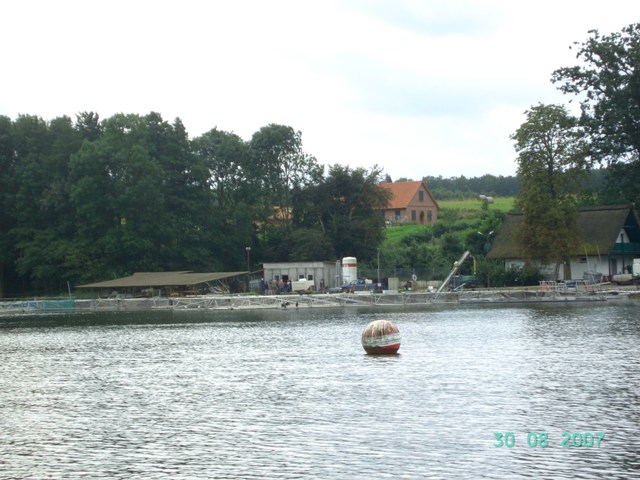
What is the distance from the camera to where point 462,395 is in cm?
2580

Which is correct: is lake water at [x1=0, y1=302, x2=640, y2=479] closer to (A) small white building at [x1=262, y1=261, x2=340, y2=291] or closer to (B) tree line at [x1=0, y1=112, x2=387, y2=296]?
(A) small white building at [x1=262, y1=261, x2=340, y2=291]

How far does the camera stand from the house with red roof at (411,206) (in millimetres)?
133500

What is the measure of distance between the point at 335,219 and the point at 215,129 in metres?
23.9

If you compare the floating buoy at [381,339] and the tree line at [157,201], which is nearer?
the floating buoy at [381,339]

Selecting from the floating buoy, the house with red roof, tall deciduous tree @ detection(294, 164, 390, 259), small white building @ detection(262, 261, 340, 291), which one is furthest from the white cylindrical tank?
the floating buoy

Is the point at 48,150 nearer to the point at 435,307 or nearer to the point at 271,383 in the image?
the point at 435,307

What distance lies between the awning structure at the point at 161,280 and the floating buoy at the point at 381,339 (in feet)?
170

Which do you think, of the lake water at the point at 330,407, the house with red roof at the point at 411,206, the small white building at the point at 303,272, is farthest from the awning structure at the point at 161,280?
the house with red roof at the point at 411,206

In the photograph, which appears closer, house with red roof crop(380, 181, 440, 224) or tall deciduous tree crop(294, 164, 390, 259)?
tall deciduous tree crop(294, 164, 390, 259)

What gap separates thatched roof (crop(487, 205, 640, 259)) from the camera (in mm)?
85250

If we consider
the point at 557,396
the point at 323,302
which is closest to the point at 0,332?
the point at 323,302

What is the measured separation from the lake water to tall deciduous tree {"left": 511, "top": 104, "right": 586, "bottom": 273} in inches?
1194

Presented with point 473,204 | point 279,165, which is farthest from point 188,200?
point 473,204

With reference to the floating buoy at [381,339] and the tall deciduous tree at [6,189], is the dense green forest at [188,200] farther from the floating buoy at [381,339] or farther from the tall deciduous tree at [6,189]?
the floating buoy at [381,339]
